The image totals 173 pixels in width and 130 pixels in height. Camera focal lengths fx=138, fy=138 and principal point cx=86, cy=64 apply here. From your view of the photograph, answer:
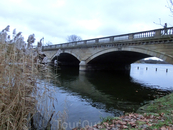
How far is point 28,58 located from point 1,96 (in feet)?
3.20

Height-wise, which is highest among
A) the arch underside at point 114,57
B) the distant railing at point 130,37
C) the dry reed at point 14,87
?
the distant railing at point 130,37

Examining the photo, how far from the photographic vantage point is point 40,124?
3580mm

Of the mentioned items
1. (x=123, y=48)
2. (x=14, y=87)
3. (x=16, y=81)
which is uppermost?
(x=123, y=48)

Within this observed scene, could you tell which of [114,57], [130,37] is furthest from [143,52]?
[114,57]

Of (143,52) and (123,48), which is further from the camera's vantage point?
(123,48)

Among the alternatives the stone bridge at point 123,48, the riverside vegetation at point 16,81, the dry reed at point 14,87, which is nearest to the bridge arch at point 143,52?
the stone bridge at point 123,48

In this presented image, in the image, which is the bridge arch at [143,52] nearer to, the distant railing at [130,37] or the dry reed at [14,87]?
the distant railing at [130,37]

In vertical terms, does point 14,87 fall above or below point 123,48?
below

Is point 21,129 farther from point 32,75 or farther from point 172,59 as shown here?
point 172,59

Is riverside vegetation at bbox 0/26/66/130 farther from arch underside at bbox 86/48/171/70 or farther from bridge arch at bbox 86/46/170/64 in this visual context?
arch underside at bbox 86/48/171/70

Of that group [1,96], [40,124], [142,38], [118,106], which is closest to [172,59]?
[142,38]

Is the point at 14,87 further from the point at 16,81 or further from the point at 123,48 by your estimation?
the point at 123,48

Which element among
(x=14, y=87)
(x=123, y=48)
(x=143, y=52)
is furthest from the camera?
(x=123, y=48)

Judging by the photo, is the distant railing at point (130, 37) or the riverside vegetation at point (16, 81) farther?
the distant railing at point (130, 37)
